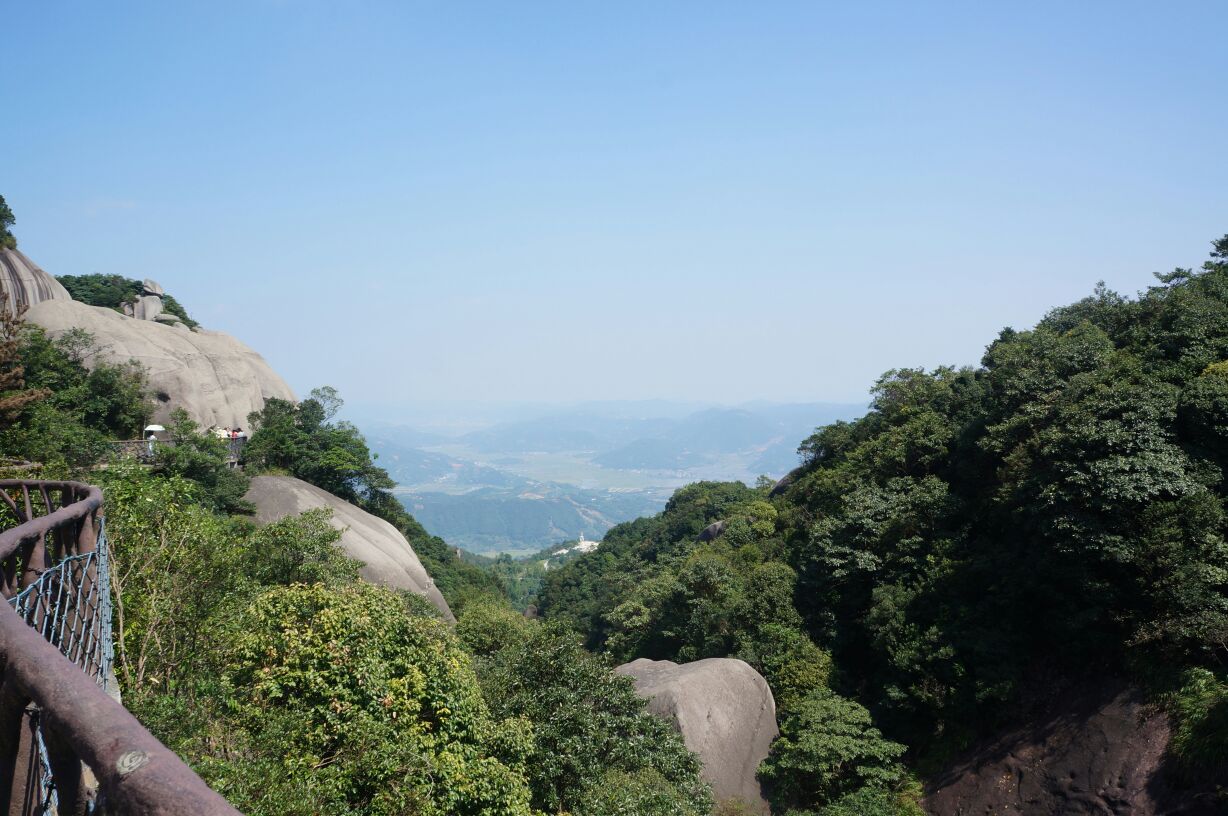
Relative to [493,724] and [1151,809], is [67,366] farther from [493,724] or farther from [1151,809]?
[1151,809]


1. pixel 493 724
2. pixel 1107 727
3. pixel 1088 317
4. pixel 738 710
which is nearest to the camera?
pixel 493 724

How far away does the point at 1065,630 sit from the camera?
54.7 feet

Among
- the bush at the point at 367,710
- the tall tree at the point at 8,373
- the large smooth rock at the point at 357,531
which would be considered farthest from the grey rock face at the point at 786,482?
the tall tree at the point at 8,373

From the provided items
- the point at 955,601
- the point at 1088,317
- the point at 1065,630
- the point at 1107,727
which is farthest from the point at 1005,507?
the point at 1088,317

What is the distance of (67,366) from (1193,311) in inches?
1382

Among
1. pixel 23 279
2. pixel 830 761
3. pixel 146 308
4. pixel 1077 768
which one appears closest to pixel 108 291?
pixel 146 308

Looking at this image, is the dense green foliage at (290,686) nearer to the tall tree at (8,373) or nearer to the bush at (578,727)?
the bush at (578,727)

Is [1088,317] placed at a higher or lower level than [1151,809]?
higher

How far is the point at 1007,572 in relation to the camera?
18469 millimetres

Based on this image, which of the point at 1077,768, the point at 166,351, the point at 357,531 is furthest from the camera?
the point at 166,351

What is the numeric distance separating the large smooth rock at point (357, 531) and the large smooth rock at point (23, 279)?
1585 cm

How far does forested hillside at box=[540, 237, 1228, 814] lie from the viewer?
14.9 meters

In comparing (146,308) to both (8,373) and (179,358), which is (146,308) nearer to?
(179,358)

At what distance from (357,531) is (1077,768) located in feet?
69.0
